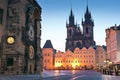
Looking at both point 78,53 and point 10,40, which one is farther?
point 78,53

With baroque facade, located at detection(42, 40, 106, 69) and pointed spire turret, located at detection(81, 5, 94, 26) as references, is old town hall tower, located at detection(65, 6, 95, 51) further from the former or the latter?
baroque facade, located at detection(42, 40, 106, 69)

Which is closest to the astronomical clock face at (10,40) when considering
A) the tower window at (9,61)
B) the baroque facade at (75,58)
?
the tower window at (9,61)

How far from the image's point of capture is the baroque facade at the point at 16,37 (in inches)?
1510

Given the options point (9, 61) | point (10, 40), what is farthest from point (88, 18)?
point (9, 61)

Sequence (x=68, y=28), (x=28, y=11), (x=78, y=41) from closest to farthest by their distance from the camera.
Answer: (x=28, y=11) < (x=78, y=41) < (x=68, y=28)

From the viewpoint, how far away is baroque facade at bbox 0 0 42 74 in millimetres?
38344

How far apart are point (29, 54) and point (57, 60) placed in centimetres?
11105

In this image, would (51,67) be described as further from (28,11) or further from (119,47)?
(28,11)

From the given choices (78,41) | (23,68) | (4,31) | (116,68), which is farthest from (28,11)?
(78,41)

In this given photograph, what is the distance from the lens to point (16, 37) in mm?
39094

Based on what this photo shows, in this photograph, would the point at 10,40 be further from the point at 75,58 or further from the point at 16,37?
the point at 75,58

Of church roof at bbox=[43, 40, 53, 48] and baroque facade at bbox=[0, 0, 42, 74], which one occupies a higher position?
church roof at bbox=[43, 40, 53, 48]

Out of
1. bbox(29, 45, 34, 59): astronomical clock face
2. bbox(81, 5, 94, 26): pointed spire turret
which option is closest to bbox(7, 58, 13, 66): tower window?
bbox(29, 45, 34, 59): astronomical clock face

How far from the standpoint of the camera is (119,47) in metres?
77.7
